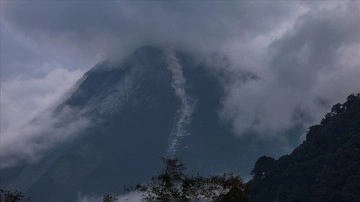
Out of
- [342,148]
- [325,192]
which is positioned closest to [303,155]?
[342,148]

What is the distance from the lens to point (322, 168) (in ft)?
413

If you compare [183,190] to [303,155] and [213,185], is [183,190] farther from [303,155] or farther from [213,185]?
[303,155]

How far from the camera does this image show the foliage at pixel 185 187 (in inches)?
2250

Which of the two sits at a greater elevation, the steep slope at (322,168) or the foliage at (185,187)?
the steep slope at (322,168)

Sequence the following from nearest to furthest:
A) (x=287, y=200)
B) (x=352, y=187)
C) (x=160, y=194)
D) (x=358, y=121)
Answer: (x=160, y=194) → (x=352, y=187) → (x=287, y=200) → (x=358, y=121)

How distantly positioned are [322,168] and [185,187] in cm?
7513

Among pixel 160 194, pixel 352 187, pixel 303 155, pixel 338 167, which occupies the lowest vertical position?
pixel 160 194

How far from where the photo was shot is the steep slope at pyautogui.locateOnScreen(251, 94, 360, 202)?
116 metres

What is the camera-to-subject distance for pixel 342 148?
126625 mm

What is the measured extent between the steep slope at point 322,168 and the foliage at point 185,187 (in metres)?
55.0

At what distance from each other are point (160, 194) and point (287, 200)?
232ft

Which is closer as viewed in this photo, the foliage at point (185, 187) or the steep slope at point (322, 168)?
the foliage at point (185, 187)

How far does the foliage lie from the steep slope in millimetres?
54972

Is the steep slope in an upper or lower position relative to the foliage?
upper
